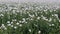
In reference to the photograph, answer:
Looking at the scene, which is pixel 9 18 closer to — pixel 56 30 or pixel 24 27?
pixel 24 27

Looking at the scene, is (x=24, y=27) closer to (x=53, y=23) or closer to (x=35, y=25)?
(x=35, y=25)

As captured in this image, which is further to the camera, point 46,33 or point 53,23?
point 53,23

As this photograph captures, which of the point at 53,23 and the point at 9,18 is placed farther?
the point at 9,18

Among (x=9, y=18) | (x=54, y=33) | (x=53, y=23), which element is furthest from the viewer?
(x=9, y=18)

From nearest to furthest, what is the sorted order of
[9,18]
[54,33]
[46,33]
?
[54,33] → [46,33] → [9,18]

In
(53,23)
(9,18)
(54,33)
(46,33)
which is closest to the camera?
(54,33)

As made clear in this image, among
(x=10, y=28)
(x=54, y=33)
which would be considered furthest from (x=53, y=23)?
(x=10, y=28)

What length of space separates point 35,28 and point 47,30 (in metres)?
0.41

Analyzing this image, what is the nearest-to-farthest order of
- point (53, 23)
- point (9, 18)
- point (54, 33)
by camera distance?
point (54, 33), point (53, 23), point (9, 18)

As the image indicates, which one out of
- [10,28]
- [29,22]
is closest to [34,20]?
[29,22]

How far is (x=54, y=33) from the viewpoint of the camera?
659cm

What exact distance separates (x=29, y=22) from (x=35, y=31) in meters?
Answer: 0.89

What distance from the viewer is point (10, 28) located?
681 centimetres

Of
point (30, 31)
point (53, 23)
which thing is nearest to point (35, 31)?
point (30, 31)
